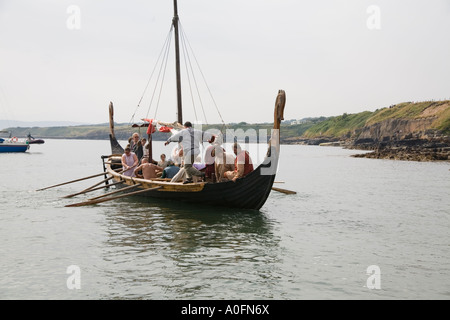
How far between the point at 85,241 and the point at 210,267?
177 inches

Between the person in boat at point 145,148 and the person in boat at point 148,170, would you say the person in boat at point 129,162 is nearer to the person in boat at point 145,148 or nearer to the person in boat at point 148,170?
the person in boat at point 145,148

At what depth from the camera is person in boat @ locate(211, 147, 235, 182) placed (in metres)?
16.2

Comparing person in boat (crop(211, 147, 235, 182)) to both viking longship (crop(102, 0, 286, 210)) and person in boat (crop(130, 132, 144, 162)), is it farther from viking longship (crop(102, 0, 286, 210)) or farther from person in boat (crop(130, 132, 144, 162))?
person in boat (crop(130, 132, 144, 162))

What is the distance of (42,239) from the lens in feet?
40.9

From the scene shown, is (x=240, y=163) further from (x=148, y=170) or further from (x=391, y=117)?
(x=391, y=117)

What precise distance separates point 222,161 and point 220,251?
18.8ft

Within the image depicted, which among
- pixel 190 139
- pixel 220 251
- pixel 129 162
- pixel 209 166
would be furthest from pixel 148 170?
pixel 220 251

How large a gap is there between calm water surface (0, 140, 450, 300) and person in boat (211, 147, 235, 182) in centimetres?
150

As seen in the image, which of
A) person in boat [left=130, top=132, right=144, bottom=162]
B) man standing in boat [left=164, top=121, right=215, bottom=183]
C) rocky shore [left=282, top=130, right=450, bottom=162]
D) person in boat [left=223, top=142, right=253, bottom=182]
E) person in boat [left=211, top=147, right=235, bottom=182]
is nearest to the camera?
person in boat [left=223, top=142, right=253, bottom=182]

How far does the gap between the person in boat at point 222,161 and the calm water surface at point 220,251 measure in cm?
150

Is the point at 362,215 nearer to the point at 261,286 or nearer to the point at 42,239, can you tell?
the point at 261,286

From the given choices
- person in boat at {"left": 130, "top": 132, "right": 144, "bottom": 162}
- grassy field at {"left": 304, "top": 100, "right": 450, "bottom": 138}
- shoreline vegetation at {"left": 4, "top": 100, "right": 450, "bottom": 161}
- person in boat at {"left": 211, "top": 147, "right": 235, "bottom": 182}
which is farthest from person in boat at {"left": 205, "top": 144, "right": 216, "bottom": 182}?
grassy field at {"left": 304, "top": 100, "right": 450, "bottom": 138}

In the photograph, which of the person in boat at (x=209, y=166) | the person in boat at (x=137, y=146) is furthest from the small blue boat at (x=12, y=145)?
the person in boat at (x=209, y=166)
